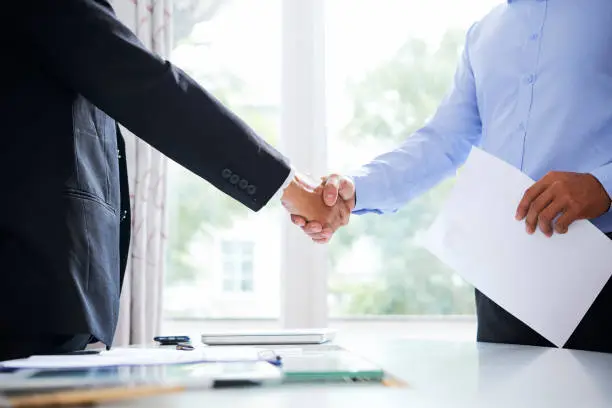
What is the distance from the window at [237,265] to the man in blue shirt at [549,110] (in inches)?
48.4

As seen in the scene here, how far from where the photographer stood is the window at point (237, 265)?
9.24ft

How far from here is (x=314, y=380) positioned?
59 centimetres

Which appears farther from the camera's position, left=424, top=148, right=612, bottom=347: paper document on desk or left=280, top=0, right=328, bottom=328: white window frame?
left=280, top=0, right=328, bottom=328: white window frame

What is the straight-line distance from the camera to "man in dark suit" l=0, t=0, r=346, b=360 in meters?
0.98

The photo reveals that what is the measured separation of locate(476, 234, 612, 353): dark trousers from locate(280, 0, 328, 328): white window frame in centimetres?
124

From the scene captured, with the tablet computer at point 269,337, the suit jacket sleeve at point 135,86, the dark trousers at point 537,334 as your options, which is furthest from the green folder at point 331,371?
the dark trousers at point 537,334

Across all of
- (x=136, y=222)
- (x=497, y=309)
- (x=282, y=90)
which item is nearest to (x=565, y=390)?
(x=497, y=309)

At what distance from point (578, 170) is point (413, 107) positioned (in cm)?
152

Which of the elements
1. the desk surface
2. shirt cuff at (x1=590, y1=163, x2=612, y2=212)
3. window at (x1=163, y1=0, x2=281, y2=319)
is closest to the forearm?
shirt cuff at (x1=590, y1=163, x2=612, y2=212)

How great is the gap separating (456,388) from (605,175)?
0.79 meters

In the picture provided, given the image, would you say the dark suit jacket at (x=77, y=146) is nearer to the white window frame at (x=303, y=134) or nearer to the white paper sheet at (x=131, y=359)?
the white paper sheet at (x=131, y=359)

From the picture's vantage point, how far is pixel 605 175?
1231 millimetres

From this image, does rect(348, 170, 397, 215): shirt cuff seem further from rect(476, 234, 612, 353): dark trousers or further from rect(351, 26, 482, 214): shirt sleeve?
rect(476, 234, 612, 353): dark trousers

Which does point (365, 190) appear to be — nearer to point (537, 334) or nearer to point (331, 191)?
point (331, 191)
